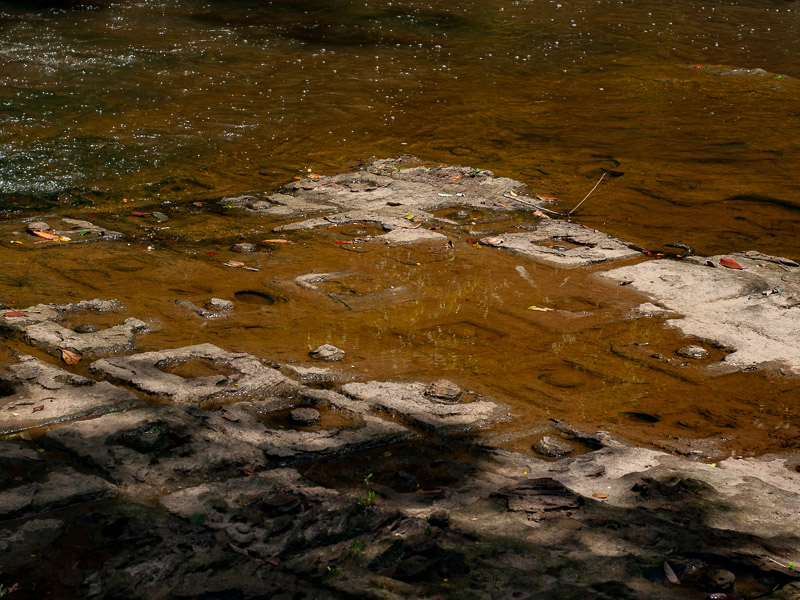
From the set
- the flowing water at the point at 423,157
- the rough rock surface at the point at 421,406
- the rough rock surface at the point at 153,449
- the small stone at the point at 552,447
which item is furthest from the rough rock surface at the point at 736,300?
the rough rock surface at the point at 153,449

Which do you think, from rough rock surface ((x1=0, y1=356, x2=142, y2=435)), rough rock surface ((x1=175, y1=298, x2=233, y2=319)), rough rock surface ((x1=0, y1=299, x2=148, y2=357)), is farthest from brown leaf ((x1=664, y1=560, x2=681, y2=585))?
rough rock surface ((x1=175, y1=298, x2=233, y2=319))

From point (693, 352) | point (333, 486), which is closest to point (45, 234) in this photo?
point (333, 486)

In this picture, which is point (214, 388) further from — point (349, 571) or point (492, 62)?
point (492, 62)

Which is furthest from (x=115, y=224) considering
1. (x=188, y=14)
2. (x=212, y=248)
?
(x=188, y=14)

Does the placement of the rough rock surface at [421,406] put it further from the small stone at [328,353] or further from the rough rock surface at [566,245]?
the rough rock surface at [566,245]

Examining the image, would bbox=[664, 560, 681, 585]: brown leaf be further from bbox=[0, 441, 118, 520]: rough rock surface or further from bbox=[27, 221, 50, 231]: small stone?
bbox=[27, 221, 50, 231]: small stone

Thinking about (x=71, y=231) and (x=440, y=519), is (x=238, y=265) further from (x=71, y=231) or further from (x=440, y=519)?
(x=440, y=519)
